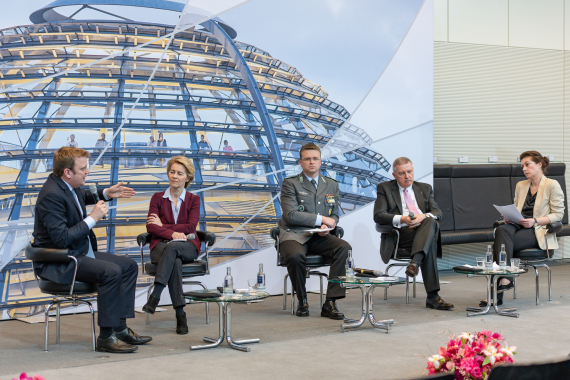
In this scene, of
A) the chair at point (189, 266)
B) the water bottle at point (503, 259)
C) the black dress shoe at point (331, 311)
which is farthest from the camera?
the water bottle at point (503, 259)

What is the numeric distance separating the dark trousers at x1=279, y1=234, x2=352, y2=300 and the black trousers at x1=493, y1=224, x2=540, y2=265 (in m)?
1.30

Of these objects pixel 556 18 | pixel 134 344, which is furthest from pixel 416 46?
pixel 134 344

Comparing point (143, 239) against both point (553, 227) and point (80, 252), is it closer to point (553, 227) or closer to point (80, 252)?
point (80, 252)

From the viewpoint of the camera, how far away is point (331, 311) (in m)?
4.60

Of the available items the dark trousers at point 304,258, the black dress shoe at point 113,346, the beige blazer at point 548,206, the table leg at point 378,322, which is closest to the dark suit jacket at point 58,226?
the black dress shoe at point 113,346

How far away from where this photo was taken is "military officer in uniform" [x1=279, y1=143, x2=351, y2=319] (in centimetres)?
474

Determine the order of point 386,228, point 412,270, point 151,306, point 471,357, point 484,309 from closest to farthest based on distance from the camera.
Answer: point 471,357
point 151,306
point 412,270
point 484,309
point 386,228

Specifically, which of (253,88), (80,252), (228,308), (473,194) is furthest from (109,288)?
(473,194)

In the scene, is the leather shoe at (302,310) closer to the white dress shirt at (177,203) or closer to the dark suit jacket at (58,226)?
the white dress shirt at (177,203)

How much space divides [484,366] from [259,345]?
172 cm

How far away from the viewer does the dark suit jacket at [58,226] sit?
3676 mm

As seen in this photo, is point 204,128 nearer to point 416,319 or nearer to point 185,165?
point 185,165

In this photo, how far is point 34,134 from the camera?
4.86 m

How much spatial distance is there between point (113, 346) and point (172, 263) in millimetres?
738
